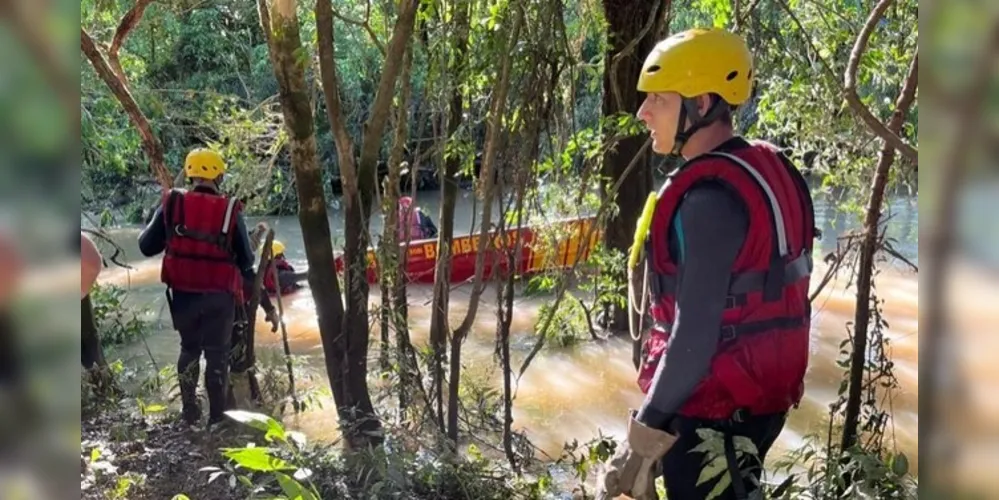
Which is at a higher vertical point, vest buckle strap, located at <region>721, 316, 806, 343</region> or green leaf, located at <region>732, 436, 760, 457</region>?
vest buckle strap, located at <region>721, 316, 806, 343</region>

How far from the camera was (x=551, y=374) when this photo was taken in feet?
27.2

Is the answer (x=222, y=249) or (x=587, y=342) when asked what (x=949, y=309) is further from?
(x=587, y=342)

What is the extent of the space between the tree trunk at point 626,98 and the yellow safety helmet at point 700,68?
249 cm

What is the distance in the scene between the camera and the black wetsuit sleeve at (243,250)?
5.35m

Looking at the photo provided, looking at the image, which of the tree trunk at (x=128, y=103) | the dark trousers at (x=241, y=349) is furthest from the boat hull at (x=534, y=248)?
the tree trunk at (x=128, y=103)

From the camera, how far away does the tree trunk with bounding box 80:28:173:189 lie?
538 cm

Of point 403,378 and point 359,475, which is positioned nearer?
point 359,475

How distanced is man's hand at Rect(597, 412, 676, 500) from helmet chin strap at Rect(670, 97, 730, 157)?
778 millimetres

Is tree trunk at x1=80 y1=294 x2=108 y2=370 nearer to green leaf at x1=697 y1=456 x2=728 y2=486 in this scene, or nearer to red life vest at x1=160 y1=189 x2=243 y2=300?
red life vest at x1=160 y1=189 x2=243 y2=300

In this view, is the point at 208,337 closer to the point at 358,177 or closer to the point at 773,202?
the point at 358,177

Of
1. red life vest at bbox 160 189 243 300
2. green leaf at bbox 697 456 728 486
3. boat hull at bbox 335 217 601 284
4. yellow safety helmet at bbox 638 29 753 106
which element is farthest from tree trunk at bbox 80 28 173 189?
green leaf at bbox 697 456 728 486

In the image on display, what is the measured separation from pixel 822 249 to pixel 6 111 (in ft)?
46.3

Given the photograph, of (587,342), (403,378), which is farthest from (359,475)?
(587,342)

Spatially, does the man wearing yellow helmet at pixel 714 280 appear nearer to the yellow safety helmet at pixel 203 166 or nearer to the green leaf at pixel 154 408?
the green leaf at pixel 154 408
